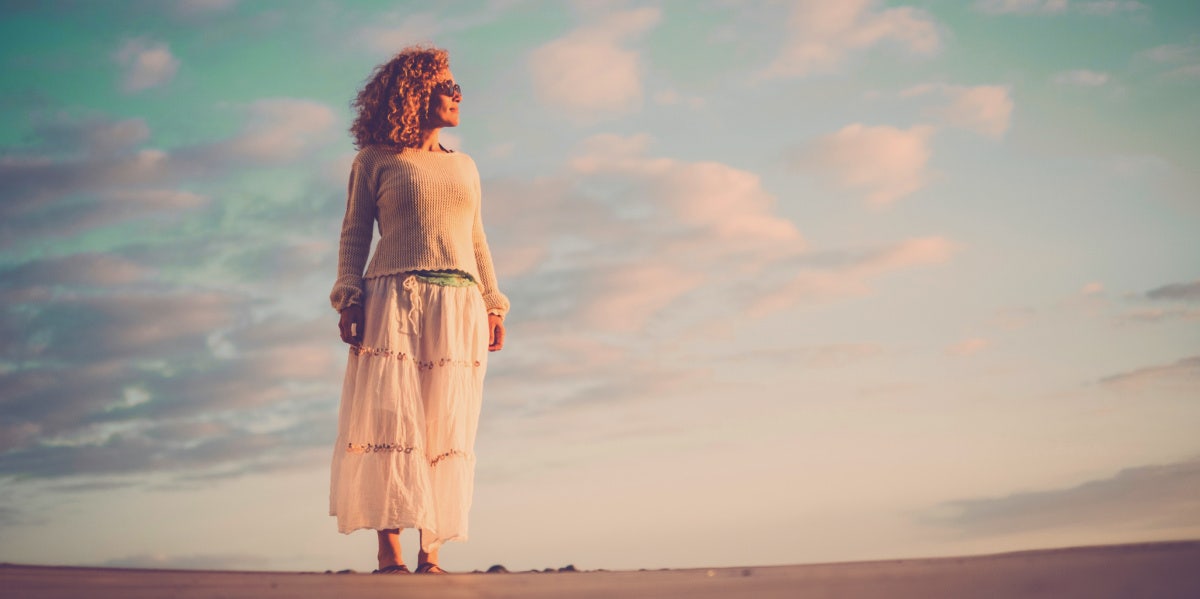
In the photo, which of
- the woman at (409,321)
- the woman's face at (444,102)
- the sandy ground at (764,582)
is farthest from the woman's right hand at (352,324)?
the sandy ground at (764,582)

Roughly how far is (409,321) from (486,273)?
25.4 inches

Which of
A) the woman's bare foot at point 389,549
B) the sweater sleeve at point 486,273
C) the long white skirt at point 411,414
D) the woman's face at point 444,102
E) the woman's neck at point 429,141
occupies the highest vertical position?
the woman's face at point 444,102

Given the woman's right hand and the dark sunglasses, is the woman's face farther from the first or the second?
the woman's right hand

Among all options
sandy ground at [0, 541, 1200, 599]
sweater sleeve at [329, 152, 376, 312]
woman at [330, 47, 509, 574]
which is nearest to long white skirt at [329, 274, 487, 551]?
woman at [330, 47, 509, 574]

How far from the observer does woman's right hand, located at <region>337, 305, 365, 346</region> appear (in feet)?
17.1

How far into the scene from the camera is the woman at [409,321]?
5059 mm

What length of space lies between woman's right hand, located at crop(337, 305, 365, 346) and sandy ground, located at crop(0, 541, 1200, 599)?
197 centimetres

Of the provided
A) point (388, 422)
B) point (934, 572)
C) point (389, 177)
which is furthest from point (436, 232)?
point (934, 572)

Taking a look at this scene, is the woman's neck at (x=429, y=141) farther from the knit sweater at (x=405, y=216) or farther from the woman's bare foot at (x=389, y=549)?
the woman's bare foot at (x=389, y=549)

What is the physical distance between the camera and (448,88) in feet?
18.2

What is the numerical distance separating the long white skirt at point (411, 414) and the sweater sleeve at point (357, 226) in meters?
0.14

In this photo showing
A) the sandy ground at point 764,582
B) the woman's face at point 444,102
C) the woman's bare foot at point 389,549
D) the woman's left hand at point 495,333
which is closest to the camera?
the sandy ground at point 764,582

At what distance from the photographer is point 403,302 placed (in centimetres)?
524

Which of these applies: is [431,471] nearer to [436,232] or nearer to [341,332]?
[341,332]
